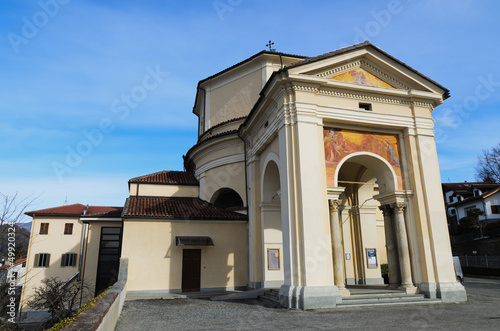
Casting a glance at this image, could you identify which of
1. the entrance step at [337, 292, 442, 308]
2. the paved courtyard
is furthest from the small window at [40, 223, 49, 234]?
the entrance step at [337, 292, 442, 308]

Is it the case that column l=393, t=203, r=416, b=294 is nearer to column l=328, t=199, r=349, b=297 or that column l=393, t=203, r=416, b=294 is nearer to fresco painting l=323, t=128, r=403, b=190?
fresco painting l=323, t=128, r=403, b=190

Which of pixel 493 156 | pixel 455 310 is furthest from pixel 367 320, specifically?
pixel 493 156

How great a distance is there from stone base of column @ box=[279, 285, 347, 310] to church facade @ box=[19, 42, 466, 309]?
0.03 metres

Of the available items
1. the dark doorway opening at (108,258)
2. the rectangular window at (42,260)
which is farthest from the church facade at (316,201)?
the rectangular window at (42,260)

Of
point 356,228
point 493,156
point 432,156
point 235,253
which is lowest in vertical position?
point 235,253

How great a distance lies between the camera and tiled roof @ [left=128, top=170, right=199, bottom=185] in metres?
19.2

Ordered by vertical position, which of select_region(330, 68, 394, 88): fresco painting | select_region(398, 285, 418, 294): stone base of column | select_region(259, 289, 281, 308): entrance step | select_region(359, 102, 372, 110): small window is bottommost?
select_region(259, 289, 281, 308): entrance step

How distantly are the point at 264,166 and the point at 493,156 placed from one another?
41858mm

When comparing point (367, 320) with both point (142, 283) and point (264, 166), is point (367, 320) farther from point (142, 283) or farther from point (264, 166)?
point (142, 283)

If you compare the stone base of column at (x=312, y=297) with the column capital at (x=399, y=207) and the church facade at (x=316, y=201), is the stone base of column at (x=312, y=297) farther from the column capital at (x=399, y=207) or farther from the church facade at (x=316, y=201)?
the column capital at (x=399, y=207)

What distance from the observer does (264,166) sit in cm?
1474

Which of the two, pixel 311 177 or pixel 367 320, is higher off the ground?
pixel 311 177

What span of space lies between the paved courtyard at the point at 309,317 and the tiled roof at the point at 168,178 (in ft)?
28.9

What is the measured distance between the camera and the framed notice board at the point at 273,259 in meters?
14.5
